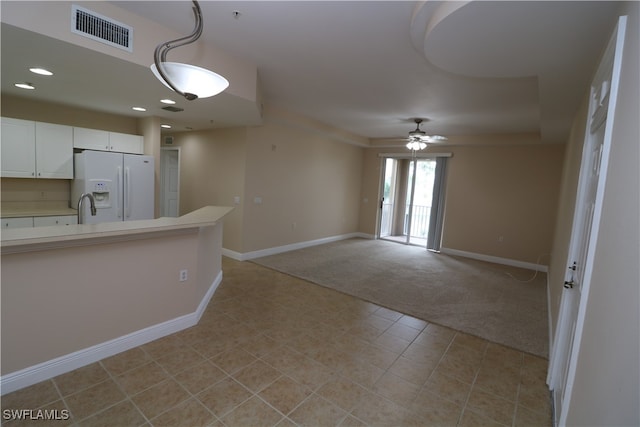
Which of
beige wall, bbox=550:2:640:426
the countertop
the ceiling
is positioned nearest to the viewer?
beige wall, bbox=550:2:640:426

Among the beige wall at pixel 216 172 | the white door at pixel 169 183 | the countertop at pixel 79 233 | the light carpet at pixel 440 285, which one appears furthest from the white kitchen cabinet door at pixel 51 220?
the light carpet at pixel 440 285

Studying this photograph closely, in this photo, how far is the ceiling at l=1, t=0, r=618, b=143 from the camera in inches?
64.9

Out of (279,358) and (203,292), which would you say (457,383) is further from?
(203,292)

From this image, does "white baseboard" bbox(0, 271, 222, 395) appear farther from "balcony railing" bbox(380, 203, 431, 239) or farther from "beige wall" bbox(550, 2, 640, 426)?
"balcony railing" bbox(380, 203, 431, 239)

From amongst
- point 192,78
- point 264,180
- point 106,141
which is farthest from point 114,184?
point 192,78

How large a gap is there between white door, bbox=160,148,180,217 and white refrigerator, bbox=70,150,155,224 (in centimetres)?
220

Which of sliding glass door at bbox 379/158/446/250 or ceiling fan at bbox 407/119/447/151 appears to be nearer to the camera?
ceiling fan at bbox 407/119/447/151

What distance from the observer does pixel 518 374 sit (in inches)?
97.0

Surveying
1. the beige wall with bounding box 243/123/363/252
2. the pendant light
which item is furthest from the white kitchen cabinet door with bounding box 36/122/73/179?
the pendant light

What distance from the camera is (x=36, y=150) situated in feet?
12.4

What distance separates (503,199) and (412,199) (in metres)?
1.99

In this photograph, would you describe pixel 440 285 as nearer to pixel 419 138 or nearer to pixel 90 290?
pixel 419 138

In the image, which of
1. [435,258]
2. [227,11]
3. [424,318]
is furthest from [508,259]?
[227,11]

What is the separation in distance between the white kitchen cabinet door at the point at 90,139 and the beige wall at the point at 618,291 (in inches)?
211
